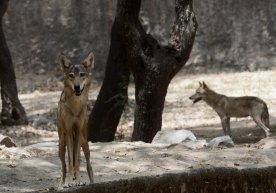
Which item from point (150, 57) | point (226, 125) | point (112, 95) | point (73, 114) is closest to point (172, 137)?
point (150, 57)

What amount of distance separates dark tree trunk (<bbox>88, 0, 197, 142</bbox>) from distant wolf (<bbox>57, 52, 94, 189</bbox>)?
5.27 meters

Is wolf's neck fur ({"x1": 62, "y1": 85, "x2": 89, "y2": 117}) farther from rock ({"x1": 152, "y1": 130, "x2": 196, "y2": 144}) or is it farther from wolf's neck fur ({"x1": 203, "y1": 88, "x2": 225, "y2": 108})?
wolf's neck fur ({"x1": 203, "y1": 88, "x2": 225, "y2": 108})

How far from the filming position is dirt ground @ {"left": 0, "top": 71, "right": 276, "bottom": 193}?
8.49m

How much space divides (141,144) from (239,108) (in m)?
3.80

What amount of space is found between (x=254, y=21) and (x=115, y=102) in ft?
49.2

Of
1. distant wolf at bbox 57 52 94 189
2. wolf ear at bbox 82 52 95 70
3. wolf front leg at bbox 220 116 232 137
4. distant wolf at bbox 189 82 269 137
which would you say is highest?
wolf ear at bbox 82 52 95 70

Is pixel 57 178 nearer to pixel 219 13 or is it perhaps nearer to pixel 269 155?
pixel 269 155

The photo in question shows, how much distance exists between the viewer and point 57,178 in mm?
8109

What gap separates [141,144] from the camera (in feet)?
34.8

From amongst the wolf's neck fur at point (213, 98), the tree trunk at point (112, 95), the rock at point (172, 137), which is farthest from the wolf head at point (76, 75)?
the wolf's neck fur at point (213, 98)

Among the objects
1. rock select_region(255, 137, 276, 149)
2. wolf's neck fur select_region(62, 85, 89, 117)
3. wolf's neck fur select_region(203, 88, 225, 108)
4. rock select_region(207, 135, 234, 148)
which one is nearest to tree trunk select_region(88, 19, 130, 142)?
wolf's neck fur select_region(203, 88, 225, 108)

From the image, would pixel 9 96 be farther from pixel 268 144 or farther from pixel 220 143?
pixel 268 144

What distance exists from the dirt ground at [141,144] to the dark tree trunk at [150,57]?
86 cm

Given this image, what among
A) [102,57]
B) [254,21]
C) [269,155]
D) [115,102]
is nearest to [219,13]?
[254,21]
